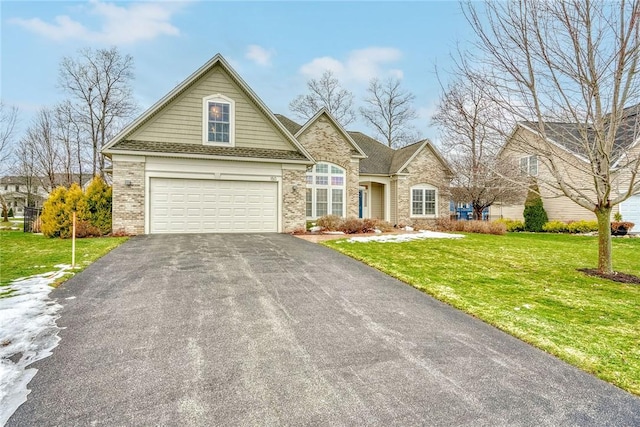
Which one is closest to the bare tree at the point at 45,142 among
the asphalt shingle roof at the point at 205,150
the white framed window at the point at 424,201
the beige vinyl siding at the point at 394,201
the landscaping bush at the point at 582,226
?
the asphalt shingle roof at the point at 205,150

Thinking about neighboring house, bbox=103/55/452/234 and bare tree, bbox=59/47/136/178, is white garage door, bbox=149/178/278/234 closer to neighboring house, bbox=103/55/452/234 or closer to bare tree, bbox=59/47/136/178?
neighboring house, bbox=103/55/452/234

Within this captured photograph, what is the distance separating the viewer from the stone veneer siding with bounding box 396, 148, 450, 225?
2042 centimetres

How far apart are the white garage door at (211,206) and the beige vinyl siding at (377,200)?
9594mm

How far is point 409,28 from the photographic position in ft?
43.0

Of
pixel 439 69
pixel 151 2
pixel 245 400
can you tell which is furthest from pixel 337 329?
pixel 151 2

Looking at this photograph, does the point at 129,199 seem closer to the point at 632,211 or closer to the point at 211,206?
the point at 211,206

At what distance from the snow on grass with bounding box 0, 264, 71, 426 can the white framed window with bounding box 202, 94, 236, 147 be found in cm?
886

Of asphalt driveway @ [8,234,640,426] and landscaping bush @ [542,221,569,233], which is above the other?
landscaping bush @ [542,221,569,233]

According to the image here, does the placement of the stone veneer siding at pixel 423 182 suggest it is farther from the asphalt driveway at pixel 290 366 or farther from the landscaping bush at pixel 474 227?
the asphalt driveway at pixel 290 366

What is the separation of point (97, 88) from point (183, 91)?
62.6 feet

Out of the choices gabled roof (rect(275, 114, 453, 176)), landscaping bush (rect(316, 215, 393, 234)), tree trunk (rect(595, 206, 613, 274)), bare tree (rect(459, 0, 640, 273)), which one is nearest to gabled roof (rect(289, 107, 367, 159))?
gabled roof (rect(275, 114, 453, 176))

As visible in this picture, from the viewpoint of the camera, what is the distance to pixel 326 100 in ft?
116

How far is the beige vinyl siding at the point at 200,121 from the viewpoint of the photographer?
13.1m

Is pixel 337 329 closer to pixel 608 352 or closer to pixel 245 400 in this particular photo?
pixel 245 400
